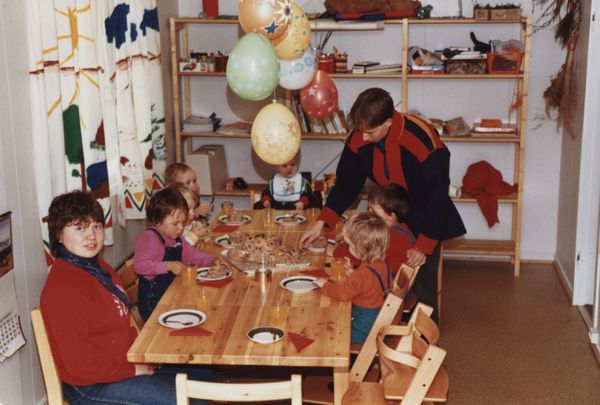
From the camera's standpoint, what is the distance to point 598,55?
16.6 feet

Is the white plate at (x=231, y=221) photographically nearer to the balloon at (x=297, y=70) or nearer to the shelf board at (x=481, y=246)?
the balloon at (x=297, y=70)

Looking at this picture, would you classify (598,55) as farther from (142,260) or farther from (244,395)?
(244,395)

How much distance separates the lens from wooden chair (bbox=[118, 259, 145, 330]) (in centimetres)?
368

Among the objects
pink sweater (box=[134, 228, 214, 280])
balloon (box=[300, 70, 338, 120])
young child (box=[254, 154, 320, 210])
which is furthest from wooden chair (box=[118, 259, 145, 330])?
young child (box=[254, 154, 320, 210])

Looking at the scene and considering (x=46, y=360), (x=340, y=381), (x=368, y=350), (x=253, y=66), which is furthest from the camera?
(x=253, y=66)

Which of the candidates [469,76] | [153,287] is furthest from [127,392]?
[469,76]

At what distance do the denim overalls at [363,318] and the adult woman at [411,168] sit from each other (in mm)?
559

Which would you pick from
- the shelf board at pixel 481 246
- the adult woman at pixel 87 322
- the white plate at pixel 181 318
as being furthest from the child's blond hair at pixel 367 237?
the shelf board at pixel 481 246

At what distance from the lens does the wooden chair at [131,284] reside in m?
3.68

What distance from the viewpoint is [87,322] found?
300 cm

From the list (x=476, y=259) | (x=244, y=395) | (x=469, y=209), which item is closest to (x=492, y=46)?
(x=469, y=209)

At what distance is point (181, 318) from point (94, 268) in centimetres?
41

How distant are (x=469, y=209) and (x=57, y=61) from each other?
378 cm

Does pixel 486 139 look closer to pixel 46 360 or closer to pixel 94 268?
pixel 94 268
